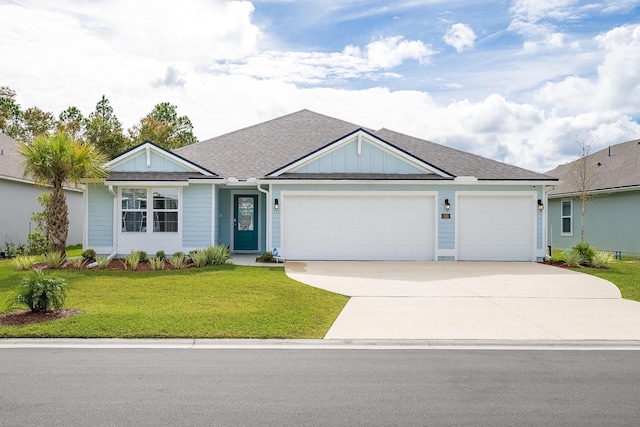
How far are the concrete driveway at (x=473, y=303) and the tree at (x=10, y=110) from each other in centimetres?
3371

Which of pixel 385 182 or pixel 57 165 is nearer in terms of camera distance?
pixel 57 165

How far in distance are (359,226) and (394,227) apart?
3.94 ft

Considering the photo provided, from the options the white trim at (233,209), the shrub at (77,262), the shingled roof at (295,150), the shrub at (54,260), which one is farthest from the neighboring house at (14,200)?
the white trim at (233,209)

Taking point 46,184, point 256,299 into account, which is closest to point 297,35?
point 46,184

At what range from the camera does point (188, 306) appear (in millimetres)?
9492

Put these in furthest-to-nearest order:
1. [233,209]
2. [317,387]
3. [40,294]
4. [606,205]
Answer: [606,205], [233,209], [40,294], [317,387]

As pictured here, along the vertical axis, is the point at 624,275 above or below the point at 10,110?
below

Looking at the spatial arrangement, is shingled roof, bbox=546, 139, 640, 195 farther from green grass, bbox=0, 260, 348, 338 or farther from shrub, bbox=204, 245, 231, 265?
green grass, bbox=0, 260, 348, 338

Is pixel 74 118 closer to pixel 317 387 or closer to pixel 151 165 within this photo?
pixel 151 165

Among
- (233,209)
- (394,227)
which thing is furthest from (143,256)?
(394,227)

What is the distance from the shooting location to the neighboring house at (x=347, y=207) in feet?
57.5

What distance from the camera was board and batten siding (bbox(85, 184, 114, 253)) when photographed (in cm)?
1762

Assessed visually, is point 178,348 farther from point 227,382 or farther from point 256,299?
point 256,299

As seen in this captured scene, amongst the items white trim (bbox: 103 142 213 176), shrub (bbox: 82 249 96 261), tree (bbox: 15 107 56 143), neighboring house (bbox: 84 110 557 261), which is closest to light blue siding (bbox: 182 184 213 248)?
neighboring house (bbox: 84 110 557 261)
